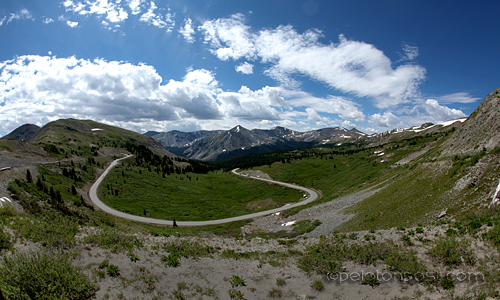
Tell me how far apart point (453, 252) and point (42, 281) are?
22600 mm

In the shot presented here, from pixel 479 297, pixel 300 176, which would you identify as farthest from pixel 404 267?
pixel 300 176

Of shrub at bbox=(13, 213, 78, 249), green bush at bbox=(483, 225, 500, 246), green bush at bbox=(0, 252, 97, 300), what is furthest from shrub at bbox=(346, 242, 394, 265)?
shrub at bbox=(13, 213, 78, 249)

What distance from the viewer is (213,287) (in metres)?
12.9

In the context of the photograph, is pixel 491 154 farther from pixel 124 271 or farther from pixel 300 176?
pixel 300 176

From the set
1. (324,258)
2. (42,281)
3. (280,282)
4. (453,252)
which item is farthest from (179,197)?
(453,252)

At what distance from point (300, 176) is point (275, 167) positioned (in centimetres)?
2586

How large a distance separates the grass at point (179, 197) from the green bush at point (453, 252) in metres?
55.5

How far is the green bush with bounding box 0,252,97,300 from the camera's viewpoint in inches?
374

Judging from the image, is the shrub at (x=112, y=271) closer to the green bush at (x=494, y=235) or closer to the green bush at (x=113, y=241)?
the green bush at (x=113, y=241)

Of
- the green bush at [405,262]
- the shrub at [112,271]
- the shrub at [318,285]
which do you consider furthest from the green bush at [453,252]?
the shrub at [112,271]

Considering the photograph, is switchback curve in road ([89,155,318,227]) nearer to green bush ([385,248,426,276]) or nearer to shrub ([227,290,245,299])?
shrub ([227,290,245,299])

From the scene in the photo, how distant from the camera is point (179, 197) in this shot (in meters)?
91.6

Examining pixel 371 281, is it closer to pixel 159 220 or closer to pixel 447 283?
pixel 447 283

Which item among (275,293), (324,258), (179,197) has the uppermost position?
(324,258)
